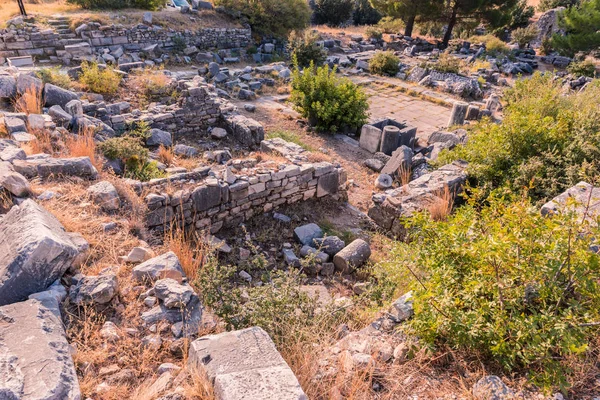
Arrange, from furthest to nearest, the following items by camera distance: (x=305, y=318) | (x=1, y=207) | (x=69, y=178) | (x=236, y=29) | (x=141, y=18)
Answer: (x=236, y=29) → (x=141, y=18) → (x=69, y=178) → (x=1, y=207) → (x=305, y=318)

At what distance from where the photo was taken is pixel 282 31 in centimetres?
1734

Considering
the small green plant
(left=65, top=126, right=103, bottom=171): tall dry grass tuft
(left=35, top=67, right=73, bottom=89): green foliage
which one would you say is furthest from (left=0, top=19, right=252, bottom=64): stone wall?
the small green plant

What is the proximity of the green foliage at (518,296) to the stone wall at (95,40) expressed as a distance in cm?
1295

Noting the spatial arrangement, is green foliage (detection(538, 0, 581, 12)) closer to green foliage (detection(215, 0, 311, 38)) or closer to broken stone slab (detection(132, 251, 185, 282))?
green foliage (detection(215, 0, 311, 38))

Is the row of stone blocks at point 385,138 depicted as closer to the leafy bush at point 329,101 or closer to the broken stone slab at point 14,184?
the leafy bush at point 329,101

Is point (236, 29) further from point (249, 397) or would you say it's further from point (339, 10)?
point (249, 397)

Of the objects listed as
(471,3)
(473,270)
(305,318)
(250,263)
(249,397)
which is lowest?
(250,263)

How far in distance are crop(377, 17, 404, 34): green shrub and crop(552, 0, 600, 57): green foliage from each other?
26.6 ft

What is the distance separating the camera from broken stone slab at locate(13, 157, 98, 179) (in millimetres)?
4301

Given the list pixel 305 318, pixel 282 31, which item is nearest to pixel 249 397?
pixel 305 318

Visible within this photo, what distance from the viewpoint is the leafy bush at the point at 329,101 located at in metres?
9.26

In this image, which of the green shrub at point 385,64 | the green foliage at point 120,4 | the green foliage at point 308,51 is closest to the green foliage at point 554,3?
the green shrub at point 385,64

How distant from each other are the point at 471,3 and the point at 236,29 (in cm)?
1209

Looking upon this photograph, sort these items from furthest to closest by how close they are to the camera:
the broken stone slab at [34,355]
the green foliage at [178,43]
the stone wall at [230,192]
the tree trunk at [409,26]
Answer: the tree trunk at [409,26] < the green foliage at [178,43] < the stone wall at [230,192] < the broken stone slab at [34,355]
